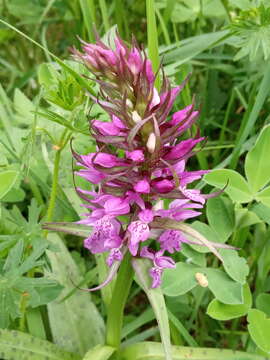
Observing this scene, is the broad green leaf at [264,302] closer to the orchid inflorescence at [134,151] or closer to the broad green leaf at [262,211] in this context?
the broad green leaf at [262,211]

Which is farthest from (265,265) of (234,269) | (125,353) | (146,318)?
(125,353)

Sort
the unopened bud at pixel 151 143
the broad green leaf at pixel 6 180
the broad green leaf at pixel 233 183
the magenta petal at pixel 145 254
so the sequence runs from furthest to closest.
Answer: the broad green leaf at pixel 233 183
the broad green leaf at pixel 6 180
the magenta petal at pixel 145 254
the unopened bud at pixel 151 143

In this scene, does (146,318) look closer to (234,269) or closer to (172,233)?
(234,269)

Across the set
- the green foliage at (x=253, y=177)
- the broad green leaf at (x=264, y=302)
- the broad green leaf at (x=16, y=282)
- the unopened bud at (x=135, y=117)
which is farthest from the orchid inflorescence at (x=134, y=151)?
the broad green leaf at (x=264, y=302)

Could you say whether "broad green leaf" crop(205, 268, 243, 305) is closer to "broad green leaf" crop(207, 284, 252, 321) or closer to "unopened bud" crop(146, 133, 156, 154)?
"broad green leaf" crop(207, 284, 252, 321)

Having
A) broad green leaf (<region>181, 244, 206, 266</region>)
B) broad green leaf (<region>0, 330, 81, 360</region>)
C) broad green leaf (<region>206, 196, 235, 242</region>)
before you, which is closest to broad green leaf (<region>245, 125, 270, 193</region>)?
broad green leaf (<region>206, 196, 235, 242</region>)

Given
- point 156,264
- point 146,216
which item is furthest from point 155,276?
point 146,216
